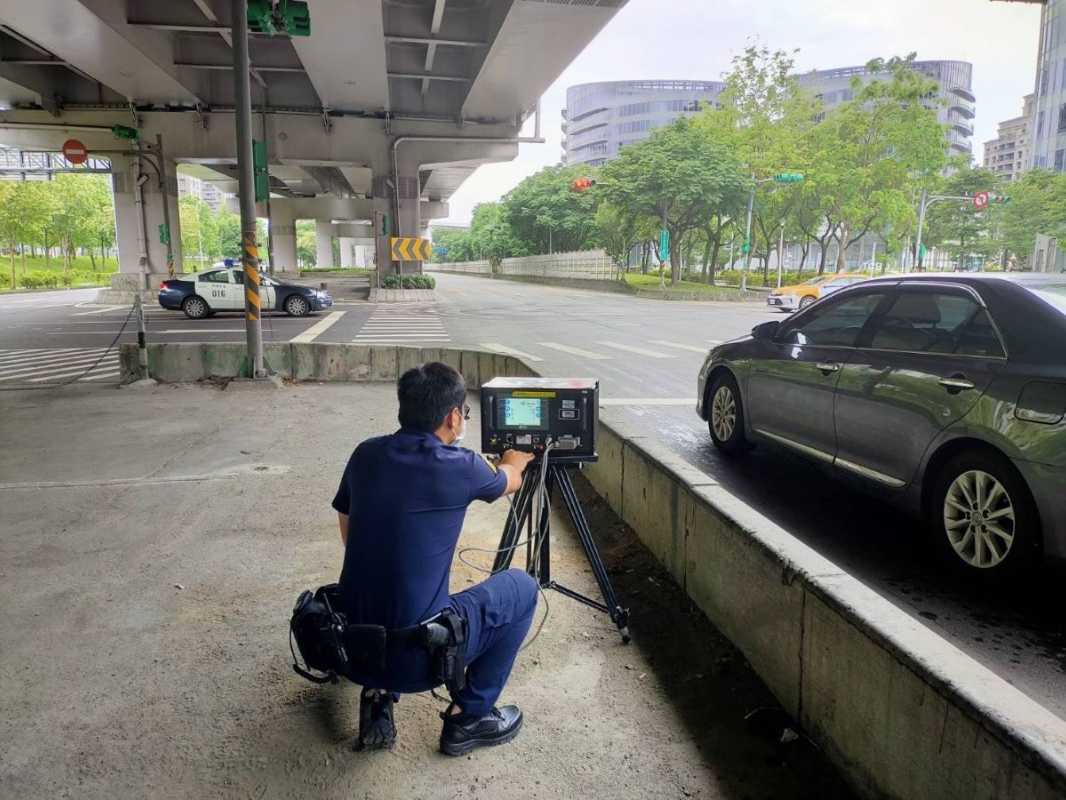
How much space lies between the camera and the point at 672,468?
3.97m

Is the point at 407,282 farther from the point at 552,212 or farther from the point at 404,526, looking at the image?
the point at 552,212

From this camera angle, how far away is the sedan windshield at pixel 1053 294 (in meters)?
3.72

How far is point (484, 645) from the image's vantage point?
2520 mm

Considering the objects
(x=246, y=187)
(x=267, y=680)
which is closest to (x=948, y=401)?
(x=267, y=680)

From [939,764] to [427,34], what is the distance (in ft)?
68.7

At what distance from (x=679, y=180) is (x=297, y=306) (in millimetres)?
20922

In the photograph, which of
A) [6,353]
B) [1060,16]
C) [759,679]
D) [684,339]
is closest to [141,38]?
[6,353]

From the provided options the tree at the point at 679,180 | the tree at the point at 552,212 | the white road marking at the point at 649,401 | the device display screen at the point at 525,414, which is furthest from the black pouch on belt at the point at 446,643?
the tree at the point at 552,212

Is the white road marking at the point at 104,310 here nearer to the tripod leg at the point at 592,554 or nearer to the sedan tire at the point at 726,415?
the sedan tire at the point at 726,415

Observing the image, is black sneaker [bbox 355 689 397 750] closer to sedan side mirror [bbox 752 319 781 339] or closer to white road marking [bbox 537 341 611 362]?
sedan side mirror [bbox 752 319 781 339]

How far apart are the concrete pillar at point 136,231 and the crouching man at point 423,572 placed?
93.0ft

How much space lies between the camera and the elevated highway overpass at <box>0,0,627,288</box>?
17.1 m

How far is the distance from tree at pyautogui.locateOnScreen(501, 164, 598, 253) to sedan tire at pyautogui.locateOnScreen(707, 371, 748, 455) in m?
51.4

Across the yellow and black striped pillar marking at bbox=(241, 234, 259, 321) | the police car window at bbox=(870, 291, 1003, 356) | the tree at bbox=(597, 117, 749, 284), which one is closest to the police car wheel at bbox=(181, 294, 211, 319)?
the yellow and black striped pillar marking at bbox=(241, 234, 259, 321)
